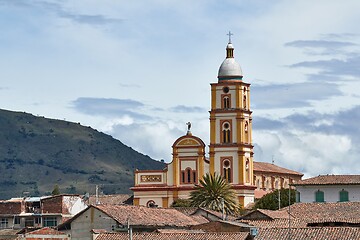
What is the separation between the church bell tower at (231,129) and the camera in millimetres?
174000

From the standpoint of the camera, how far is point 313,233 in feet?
288

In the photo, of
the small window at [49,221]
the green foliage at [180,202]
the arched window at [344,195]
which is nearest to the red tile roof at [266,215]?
the arched window at [344,195]

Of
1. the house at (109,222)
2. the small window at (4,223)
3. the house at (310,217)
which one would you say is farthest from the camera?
the small window at (4,223)

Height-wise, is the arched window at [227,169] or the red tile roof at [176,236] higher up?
the arched window at [227,169]

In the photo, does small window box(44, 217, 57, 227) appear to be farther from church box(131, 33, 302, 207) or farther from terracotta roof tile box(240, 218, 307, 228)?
church box(131, 33, 302, 207)

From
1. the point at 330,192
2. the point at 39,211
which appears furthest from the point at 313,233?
the point at 39,211

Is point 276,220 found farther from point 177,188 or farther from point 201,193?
point 177,188

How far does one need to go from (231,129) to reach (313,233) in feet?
292

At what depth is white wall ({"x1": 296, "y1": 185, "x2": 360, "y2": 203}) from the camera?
136 metres

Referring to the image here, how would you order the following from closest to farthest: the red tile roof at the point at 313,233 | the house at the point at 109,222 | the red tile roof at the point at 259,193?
the red tile roof at the point at 313,233
the house at the point at 109,222
the red tile roof at the point at 259,193

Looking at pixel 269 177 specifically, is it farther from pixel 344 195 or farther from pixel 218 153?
pixel 344 195

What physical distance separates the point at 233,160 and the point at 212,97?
926cm

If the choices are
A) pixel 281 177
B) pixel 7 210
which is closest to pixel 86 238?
pixel 7 210

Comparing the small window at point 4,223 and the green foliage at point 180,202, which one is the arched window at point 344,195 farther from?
the small window at point 4,223
